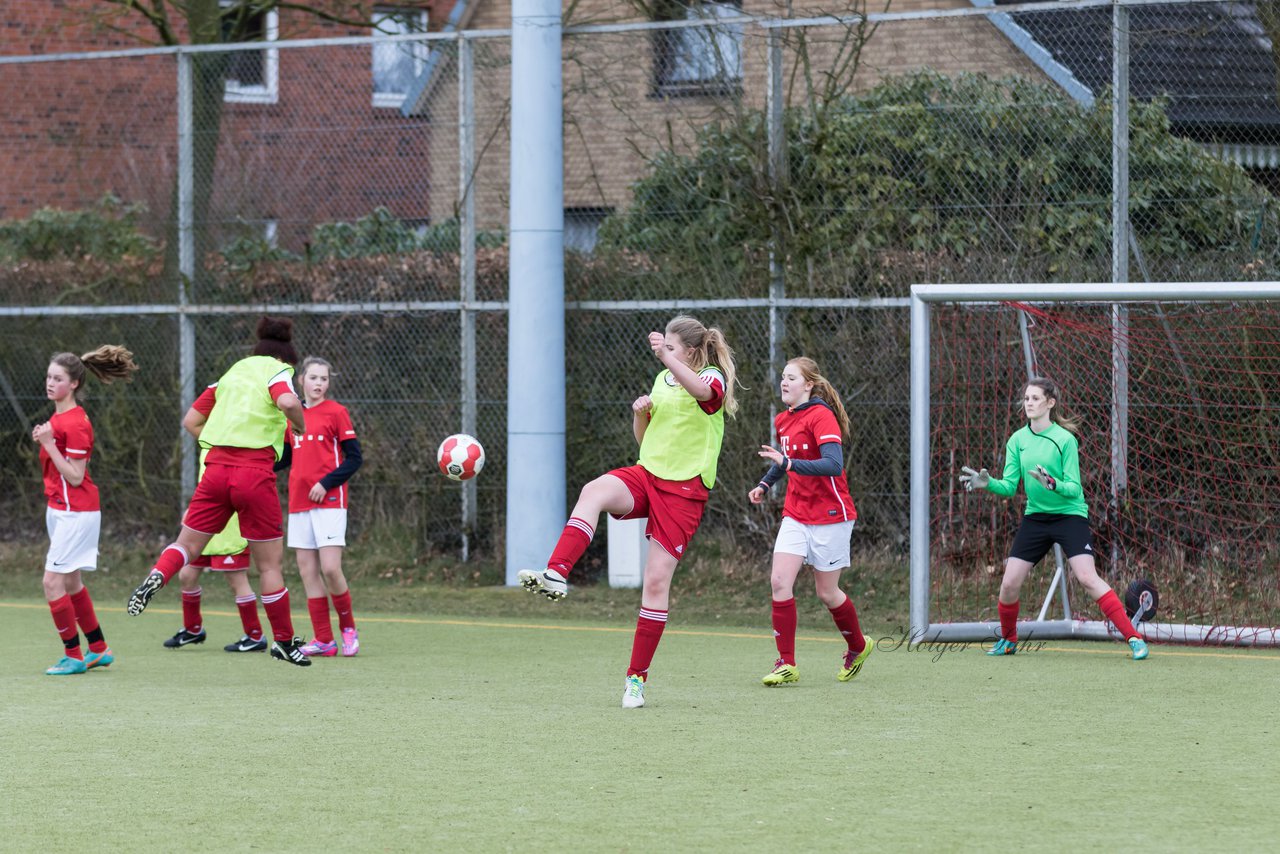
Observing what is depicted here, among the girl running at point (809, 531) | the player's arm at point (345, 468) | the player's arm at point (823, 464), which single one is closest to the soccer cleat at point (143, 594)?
the player's arm at point (345, 468)

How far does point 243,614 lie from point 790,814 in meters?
5.40

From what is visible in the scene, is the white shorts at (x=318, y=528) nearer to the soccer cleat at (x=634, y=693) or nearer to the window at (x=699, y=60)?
the soccer cleat at (x=634, y=693)

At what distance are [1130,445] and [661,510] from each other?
13.9 ft

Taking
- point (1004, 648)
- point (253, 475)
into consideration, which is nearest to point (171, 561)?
point (253, 475)

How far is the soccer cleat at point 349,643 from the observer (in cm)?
971

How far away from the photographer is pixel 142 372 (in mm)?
13844

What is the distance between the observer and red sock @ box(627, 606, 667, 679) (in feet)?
25.1

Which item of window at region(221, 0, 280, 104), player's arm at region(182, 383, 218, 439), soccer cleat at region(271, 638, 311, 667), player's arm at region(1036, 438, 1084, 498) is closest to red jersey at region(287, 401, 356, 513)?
player's arm at region(182, 383, 218, 439)

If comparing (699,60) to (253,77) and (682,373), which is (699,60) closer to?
(253,77)

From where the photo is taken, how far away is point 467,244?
13.0 m

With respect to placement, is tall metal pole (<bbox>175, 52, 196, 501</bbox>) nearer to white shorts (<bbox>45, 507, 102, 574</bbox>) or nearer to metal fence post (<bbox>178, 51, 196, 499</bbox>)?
metal fence post (<bbox>178, 51, 196, 499</bbox>)

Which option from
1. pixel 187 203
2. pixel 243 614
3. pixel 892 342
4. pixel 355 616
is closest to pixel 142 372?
pixel 187 203

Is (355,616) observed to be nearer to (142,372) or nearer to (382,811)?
(142,372)

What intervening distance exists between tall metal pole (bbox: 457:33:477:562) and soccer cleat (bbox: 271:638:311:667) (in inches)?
161
